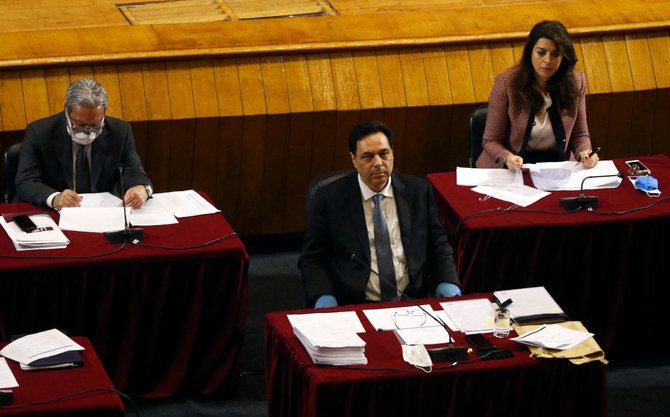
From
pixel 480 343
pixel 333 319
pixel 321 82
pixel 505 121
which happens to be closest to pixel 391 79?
pixel 321 82

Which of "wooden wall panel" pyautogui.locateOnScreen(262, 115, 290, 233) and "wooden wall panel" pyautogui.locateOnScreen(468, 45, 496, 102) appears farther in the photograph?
"wooden wall panel" pyautogui.locateOnScreen(468, 45, 496, 102)

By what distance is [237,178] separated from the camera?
23.5ft

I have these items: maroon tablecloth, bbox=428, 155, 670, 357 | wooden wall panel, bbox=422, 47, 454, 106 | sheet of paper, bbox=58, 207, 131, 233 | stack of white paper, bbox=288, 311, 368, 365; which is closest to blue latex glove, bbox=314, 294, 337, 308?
stack of white paper, bbox=288, 311, 368, 365

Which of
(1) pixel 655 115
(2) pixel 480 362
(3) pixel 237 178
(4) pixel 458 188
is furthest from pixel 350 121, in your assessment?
(2) pixel 480 362

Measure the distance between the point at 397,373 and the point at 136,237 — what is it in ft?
4.95

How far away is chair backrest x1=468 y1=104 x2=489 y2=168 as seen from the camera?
6660mm

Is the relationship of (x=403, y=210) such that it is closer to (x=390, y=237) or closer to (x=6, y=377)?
(x=390, y=237)

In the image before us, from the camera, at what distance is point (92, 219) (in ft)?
18.9

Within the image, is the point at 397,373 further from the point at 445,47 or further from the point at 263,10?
the point at 263,10

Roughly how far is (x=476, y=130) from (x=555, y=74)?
1.51 ft

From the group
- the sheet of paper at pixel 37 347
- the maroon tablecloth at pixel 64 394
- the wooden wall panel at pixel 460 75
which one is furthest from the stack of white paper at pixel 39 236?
the wooden wall panel at pixel 460 75

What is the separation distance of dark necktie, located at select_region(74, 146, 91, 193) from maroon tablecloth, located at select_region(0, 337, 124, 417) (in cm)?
172

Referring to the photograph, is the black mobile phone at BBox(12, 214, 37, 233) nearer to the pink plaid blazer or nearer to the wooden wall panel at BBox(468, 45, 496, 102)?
the pink plaid blazer

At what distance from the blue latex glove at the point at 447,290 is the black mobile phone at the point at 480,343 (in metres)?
0.62
